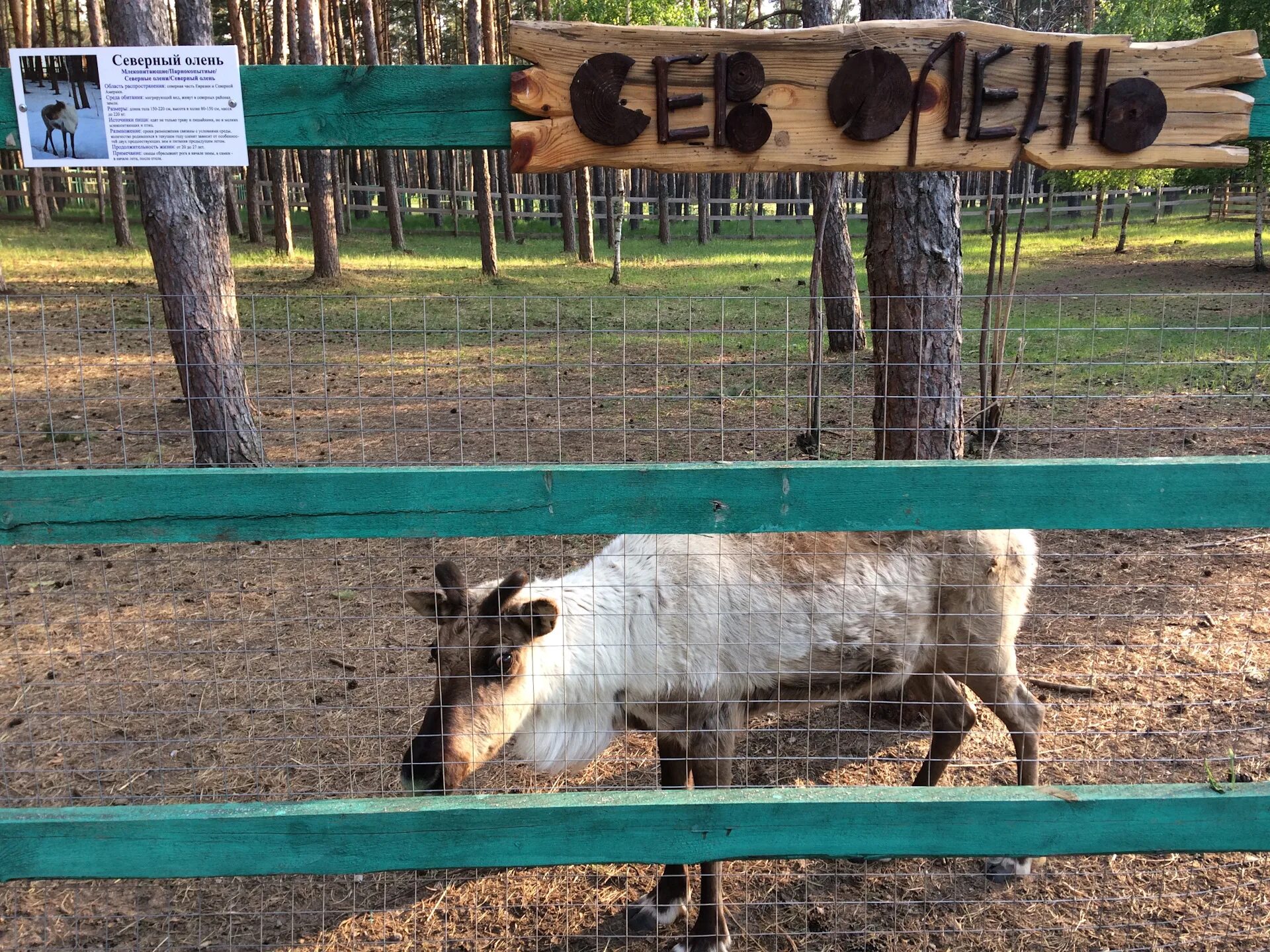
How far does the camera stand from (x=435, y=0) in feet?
119

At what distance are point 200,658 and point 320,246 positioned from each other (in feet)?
45.6

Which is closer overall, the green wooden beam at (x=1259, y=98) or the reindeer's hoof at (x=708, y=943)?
the green wooden beam at (x=1259, y=98)

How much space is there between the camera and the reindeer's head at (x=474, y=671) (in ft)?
11.8

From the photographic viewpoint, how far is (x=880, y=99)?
112 inches

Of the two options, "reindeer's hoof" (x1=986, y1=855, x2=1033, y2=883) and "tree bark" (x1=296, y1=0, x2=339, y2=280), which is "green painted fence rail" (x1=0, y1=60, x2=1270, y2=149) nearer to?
"reindeer's hoof" (x1=986, y1=855, x2=1033, y2=883)

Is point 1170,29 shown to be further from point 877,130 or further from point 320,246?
point 877,130

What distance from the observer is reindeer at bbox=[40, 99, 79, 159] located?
270 centimetres

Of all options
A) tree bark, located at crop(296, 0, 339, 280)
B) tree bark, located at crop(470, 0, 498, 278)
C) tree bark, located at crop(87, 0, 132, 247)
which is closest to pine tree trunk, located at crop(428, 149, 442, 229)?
tree bark, located at crop(87, 0, 132, 247)

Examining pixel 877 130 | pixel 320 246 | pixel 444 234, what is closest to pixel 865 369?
pixel 877 130

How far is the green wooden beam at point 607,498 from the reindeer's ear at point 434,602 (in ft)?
4.47

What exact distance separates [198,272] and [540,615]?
575cm

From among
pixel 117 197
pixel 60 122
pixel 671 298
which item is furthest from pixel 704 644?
pixel 117 197

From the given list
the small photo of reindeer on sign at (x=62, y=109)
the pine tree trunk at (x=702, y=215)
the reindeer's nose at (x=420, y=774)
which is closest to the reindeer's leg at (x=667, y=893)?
the reindeer's nose at (x=420, y=774)

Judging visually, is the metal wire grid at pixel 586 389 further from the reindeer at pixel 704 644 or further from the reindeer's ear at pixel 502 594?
the reindeer's ear at pixel 502 594
